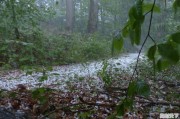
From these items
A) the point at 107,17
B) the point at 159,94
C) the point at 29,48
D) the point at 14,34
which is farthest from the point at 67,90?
the point at 107,17

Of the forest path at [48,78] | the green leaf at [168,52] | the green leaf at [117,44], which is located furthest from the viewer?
→ the forest path at [48,78]

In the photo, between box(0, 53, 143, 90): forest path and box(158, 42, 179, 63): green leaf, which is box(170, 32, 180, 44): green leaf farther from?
box(0, 53, 143, 90): forest path

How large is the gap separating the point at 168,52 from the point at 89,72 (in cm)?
682

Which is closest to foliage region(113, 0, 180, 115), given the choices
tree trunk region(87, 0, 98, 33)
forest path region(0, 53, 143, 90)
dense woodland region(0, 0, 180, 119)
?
dense woodland region(0, 0, 180, 119)

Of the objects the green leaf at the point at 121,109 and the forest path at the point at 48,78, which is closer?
the green leaf at the point at 121,109

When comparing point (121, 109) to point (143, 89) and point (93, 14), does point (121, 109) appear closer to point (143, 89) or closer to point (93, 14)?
point (143, 89)

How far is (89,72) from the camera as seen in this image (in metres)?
7.45

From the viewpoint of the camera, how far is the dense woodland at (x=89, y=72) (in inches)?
27.1

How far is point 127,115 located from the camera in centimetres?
318

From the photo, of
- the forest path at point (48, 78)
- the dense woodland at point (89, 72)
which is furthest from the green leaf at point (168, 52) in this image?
the forest path at point (48, 78)

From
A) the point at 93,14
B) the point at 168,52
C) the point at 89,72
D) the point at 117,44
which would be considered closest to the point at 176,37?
the point at 168,52

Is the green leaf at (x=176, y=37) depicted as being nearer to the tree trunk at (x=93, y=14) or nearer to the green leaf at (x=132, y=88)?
the green leaf at (x=132, y=88)

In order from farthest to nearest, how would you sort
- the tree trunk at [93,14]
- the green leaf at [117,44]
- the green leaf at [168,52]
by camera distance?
the tree trunk at [93,14], the green leaf at [117,44], the green leaf at [168,52]

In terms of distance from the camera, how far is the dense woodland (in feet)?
2.26
